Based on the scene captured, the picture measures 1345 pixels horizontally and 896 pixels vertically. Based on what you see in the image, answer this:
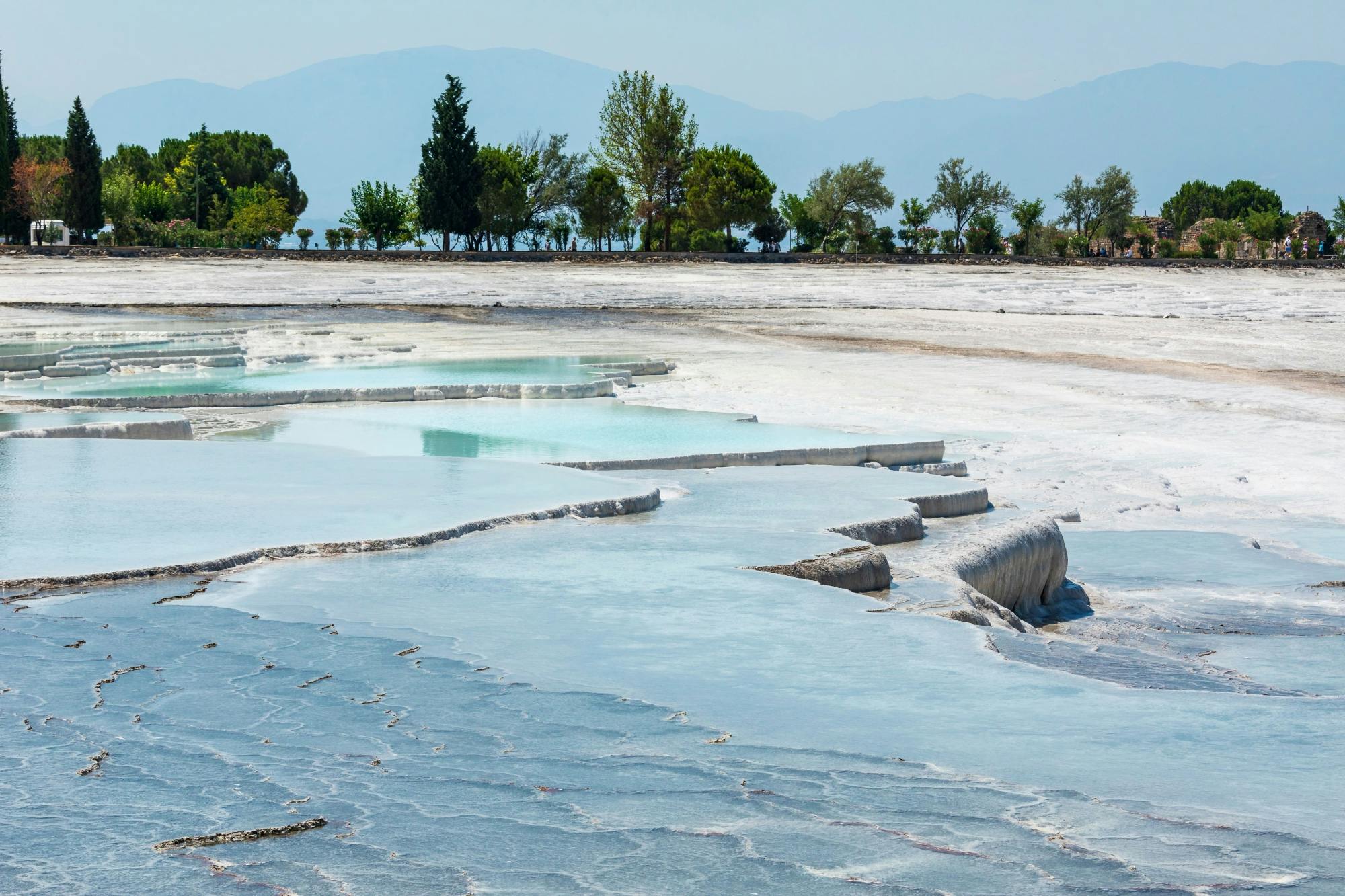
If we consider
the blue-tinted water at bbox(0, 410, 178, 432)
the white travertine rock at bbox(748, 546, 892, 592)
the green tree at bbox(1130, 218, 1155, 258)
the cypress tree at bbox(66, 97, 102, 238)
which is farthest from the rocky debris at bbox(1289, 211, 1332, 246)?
the white travertine rock at bbox(748, 546, 892, 592)

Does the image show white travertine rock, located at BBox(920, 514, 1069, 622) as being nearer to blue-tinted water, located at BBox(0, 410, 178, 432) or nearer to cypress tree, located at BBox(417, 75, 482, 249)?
blue-tinted water, located at BBox(0, 410, 178, 432)

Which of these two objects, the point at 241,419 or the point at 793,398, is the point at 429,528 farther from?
the point at 793,398

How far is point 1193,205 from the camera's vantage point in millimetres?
82875

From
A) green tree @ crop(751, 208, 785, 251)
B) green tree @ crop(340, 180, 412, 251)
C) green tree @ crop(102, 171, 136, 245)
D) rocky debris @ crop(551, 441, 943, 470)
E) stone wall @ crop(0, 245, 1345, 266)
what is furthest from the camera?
green tree @ crop(102, 171, 136, 245)

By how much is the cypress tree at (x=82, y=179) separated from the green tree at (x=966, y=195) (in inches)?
1142

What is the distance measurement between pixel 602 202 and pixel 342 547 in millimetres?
48969

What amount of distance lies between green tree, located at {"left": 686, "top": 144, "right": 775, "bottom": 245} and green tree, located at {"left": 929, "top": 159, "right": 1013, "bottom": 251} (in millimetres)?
7241

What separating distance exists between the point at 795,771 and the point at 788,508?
2807 mm

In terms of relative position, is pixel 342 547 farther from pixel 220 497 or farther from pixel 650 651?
pixel 650 651

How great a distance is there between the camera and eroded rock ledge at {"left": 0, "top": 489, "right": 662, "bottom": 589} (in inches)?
149

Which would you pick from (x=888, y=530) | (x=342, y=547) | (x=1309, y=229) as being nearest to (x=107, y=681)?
(x=342, y=547)

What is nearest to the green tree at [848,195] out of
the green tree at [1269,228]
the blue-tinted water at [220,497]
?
the green tree at [1269,228]

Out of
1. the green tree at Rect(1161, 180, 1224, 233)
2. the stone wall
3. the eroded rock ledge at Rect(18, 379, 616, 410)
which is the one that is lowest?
the eroded rock ledge at Rect(18, 379, 616, 410)

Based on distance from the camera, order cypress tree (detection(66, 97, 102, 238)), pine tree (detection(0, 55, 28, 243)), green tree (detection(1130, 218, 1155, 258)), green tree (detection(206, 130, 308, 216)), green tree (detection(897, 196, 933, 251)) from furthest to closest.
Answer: green tree (detection(206, 130, 308, 216))
green tree (detection(897, 196, 933, 251))
cypress tree (detection(66, 97, 102, 238))
green tree (detection(1130, 218, 1155, 258))
pine tree (detection(0, 55, 28, 243))
